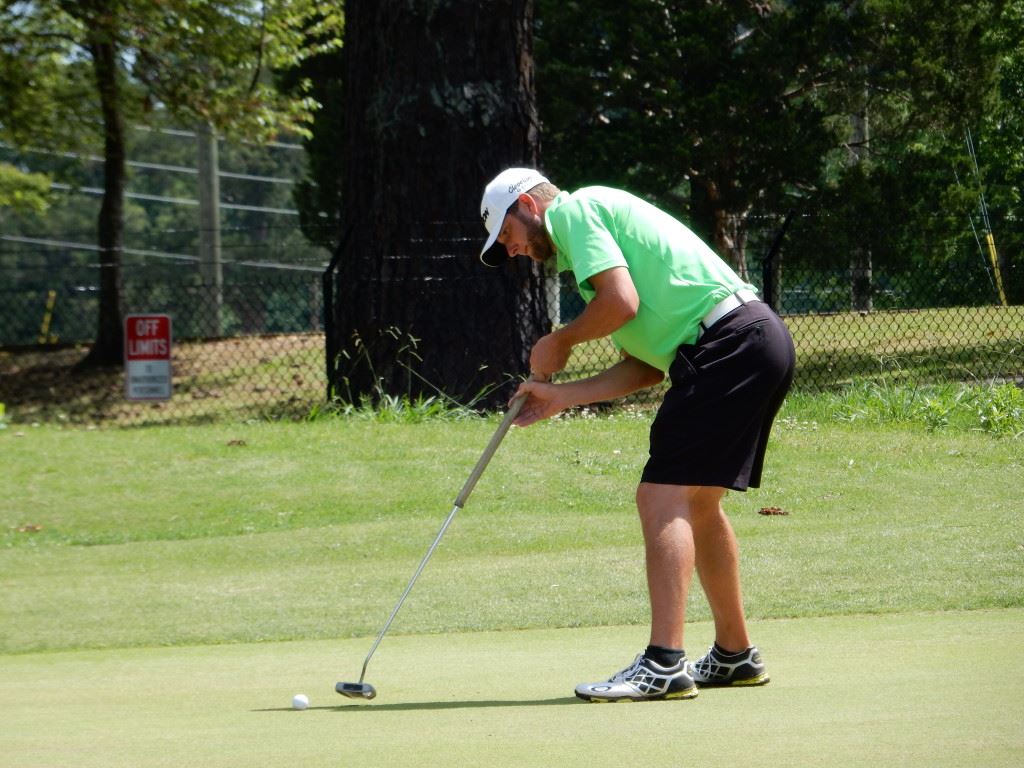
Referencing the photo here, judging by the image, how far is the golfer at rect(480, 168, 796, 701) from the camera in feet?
13.1

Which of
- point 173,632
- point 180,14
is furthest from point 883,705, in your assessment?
point 180,14

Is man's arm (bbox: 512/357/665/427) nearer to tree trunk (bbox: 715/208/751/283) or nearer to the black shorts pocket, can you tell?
the black shorts pocket

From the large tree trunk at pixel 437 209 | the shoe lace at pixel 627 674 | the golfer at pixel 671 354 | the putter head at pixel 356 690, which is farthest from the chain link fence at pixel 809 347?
the putter head at pixel 356 690

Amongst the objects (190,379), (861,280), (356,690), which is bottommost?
(190,379)

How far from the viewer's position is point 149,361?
1362 cm

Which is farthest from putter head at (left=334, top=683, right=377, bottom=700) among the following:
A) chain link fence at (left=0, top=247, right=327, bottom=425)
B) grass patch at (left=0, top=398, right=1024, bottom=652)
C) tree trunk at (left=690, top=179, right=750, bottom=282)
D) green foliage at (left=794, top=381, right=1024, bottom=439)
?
tree trunk at (left=690, top=179, right=750, bottom=282)

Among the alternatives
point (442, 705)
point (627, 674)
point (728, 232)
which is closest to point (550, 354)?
point (627, 674)

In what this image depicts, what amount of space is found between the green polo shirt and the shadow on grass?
104cm

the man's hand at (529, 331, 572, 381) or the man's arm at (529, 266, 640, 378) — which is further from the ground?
the man's arm at (529, 266, 640, 378)

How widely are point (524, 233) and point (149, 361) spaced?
1004 cm

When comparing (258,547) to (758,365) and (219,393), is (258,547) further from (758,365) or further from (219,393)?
(219,393)

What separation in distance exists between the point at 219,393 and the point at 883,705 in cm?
1514

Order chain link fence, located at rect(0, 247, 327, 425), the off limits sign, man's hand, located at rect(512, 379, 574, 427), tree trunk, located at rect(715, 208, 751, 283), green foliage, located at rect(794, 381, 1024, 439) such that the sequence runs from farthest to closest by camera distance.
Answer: tree trunk, located at rect(715, 208, 751, 283) < chain link fence, located at rect(0, 247, 327, 425) < the off limits sign < green foliage, located at rect(794, 381, 1024, 439) < man's hand, located at rect(512, 379, 574, 427)

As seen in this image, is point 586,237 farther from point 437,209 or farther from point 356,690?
point 437,209
